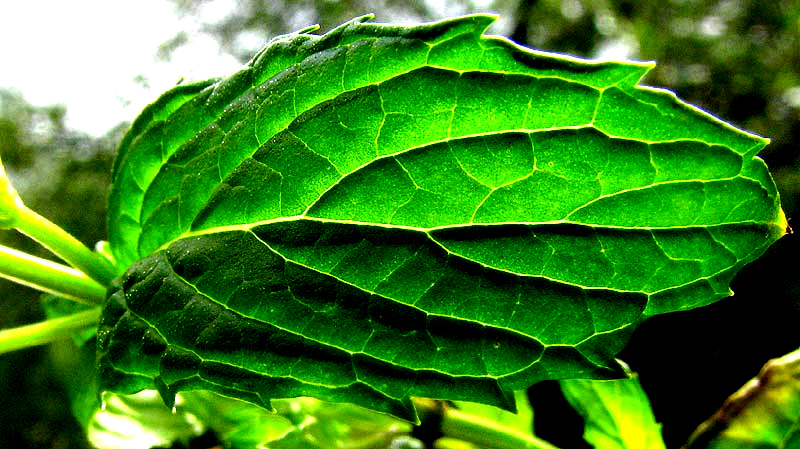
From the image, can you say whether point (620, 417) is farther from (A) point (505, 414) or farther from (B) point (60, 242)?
(B) point (60, 242)

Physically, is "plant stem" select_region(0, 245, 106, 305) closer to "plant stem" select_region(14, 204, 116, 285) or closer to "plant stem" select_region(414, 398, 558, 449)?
"plant stem" select_region(14, 204, 116, 285)

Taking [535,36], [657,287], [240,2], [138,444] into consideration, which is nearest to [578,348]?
[657,287]

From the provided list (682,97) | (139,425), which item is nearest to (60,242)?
(139,425)

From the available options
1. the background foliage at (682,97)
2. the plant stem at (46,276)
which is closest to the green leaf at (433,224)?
the plant stem at (46,276)

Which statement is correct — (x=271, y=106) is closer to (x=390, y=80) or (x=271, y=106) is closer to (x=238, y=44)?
(x=390, y=80)

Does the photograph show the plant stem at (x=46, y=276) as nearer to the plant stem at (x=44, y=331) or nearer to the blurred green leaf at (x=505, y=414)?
the plant stem at (x=44, y=331)

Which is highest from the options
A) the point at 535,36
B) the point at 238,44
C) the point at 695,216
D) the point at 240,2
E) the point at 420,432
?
the point at 240,2
